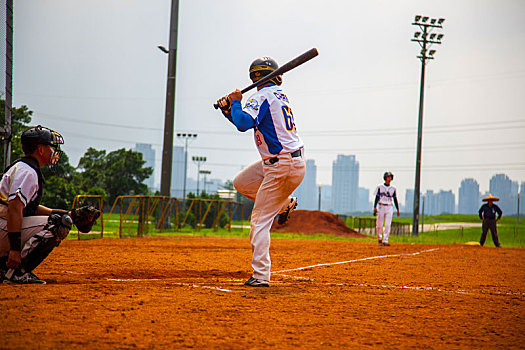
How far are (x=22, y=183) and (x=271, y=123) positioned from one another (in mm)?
2663

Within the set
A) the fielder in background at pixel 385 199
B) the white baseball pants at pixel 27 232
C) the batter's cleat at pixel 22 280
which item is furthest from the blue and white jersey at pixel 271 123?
the fielder in background at pixel 385 199

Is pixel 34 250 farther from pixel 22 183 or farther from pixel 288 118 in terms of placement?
pixel 288 118

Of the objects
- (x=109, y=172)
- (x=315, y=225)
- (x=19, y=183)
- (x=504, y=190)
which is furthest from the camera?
(x=504, y=190)

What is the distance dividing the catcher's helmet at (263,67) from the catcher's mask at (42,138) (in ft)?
7.93

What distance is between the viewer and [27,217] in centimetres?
523

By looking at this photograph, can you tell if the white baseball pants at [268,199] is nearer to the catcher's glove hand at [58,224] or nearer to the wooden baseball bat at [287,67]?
the wooden baseball bat at [287,67]

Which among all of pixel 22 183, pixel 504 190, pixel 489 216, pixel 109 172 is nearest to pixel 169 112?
pixel 489 216

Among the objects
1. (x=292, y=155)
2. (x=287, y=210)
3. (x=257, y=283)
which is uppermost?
(x=292, y=155)

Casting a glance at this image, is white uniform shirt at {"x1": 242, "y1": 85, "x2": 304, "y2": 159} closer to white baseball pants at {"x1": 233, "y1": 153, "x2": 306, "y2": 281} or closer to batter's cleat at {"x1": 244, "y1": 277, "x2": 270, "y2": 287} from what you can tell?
white baseball pants at {"x1": 233, "y1": 153, "x2": 306, "y2": 281}

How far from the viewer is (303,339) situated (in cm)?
349

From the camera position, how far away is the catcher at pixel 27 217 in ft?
16.3

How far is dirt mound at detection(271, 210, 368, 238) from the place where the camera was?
114 feet

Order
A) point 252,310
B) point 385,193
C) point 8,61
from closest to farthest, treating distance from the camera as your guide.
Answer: point 252,310, point 8,61, point 385,193

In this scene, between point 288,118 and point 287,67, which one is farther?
point 287,67
